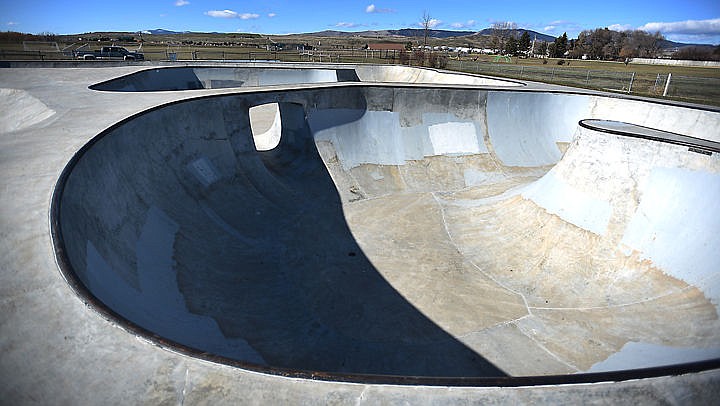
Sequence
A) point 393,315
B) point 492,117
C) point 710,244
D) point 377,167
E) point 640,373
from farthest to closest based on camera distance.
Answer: point 492,117 < point 377,167 < point 393,315 < point 710,244 < point 640,373

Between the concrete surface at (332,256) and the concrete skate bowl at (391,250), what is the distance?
0.15 ft

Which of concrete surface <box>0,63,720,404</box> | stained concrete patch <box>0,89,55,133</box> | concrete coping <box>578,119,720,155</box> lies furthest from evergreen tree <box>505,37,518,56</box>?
stained concrete patch <box>0,89,55,133</box>

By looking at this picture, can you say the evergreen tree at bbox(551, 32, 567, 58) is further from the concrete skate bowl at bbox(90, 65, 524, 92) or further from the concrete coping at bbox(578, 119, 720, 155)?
the concrete coping at bbox(578, 119, 720, 155)

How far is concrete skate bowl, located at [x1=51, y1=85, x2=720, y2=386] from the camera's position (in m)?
5.47

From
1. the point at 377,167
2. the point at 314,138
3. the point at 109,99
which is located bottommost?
the point at 377,167

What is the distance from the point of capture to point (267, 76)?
26047mm

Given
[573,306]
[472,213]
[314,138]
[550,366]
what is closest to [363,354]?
[550,366]

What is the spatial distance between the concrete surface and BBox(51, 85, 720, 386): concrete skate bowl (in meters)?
0.05

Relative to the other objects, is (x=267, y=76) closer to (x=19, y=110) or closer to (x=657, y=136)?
(x=19, y=110)

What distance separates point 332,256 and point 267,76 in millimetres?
20293

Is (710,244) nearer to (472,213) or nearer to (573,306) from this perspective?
(573,306)

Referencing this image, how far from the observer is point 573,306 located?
7.47 meters

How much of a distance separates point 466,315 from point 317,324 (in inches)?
112

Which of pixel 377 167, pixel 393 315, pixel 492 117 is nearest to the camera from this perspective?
pixel 393 315
